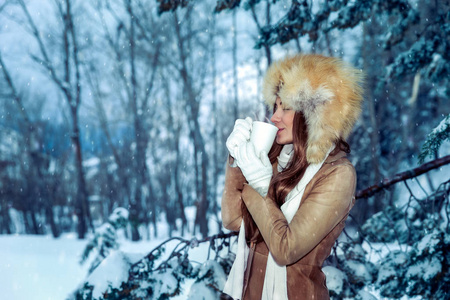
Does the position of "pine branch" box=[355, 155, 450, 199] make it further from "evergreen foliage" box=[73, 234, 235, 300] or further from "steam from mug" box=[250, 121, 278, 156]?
"steam from mug" box=[250, 121, 278, 156]

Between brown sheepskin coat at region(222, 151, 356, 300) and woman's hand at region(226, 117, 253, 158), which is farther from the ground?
woman's hand at region(226, 117, 253, 158)

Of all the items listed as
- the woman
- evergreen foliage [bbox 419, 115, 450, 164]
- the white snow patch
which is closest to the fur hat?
the woman

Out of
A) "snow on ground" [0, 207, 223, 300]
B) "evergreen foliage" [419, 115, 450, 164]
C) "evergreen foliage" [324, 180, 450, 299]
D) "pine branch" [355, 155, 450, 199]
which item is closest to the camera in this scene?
"evergreen foliage" [419, 115, 450, 164]

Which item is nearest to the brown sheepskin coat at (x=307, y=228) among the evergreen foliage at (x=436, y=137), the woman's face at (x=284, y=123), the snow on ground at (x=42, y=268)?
the woman's face at (x=284, y=123)

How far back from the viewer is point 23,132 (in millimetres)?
22859

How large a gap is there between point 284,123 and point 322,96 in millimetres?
268

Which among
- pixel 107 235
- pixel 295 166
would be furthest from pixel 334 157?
pixel 107 235

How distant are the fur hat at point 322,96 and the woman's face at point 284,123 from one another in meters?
0.08

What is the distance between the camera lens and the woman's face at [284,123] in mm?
2174

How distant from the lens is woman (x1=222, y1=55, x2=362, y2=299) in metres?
1.88

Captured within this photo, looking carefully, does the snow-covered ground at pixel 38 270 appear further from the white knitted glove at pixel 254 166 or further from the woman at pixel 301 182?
the white knitted glove at pixel 254 166

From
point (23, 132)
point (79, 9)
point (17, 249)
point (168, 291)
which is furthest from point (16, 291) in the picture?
point (23, 132)

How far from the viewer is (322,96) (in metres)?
2.03

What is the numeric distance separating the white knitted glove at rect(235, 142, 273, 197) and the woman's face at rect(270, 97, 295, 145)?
189mm
